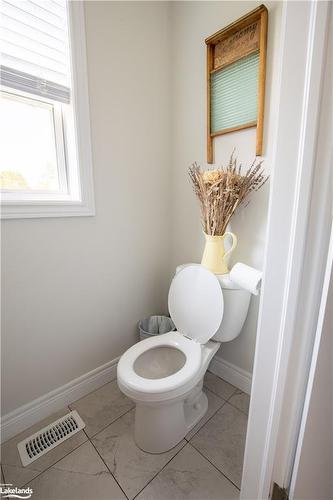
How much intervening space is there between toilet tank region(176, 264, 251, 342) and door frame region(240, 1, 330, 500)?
0.51m

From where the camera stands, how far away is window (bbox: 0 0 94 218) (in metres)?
0.96

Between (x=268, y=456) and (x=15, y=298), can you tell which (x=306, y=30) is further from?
(x=15, y=298)

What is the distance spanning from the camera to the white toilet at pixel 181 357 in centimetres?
93

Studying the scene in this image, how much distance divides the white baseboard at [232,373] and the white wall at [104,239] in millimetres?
602

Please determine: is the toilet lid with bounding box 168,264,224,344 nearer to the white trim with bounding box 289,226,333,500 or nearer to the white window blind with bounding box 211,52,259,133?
the white trim with bounding box 289,226,333,500

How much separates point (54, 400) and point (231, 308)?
1.11m

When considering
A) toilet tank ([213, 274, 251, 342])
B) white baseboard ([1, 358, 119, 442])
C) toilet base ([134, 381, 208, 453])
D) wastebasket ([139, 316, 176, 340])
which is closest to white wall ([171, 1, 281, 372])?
toilet tank ([213, 274, 251, 342])

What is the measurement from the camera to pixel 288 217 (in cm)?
52

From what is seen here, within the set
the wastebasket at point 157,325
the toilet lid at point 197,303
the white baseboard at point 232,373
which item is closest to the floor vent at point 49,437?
the wastebasket at point 157,325

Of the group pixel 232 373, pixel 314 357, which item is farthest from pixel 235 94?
pixel 232 373

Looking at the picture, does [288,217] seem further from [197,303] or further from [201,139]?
[201,139]

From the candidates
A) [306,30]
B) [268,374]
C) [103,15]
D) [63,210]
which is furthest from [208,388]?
[103,15]

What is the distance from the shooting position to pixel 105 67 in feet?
3.85

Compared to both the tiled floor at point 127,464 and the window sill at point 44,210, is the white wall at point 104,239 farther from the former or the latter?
the tiled floor at point 127,464
